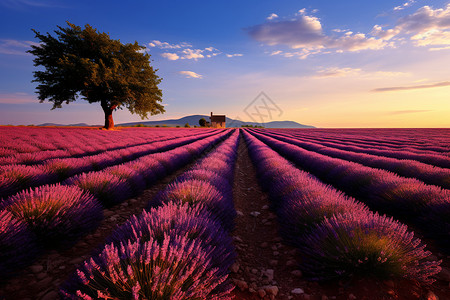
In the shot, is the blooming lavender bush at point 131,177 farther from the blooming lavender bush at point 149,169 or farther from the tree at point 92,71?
the tree at point 92,71

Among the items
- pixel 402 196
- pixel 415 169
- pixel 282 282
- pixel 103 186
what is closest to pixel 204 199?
pixel 282 282

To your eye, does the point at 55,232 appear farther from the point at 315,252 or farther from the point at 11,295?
the point at 315,252

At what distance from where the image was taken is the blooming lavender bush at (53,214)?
7.02 feet

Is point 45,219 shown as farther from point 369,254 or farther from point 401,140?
point 401,140

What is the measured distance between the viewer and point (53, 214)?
88.4 inches

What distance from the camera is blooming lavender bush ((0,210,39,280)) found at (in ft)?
5.65

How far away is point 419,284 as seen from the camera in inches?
63.2

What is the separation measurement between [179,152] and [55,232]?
5.55 metres

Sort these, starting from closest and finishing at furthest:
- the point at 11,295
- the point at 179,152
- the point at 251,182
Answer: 1. the point at 11,295
2. the point at 251,182
3. the point at 179,152

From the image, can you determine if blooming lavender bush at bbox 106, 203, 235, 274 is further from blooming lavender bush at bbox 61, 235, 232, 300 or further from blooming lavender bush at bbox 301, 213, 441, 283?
blooming lavender bush at bbox 301, 213, 441, 283

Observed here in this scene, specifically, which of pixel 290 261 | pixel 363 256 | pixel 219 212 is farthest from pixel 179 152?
pixel 363 256

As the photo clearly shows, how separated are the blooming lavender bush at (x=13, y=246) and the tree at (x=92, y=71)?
20.2 metres

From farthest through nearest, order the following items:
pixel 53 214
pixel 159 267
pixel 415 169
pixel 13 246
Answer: pixel 415 169 → pixel 53 214 → pixel 13 246 → pixel 159 267

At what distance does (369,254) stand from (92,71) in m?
22.8
